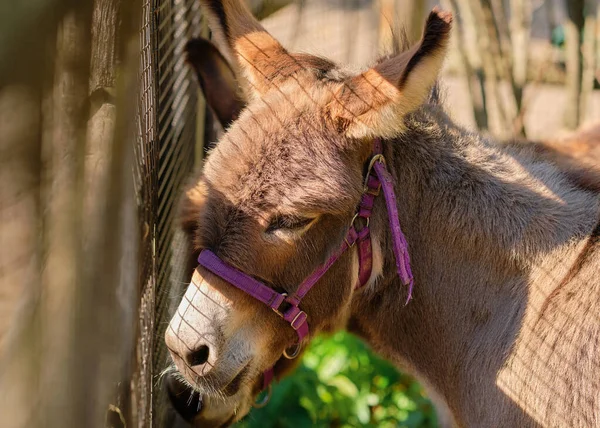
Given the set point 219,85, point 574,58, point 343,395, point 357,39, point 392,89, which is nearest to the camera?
point 392,89

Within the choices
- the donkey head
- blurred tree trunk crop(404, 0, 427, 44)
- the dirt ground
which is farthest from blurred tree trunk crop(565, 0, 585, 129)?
the donkey head

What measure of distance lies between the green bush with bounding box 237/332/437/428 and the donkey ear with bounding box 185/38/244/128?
5.12 ft

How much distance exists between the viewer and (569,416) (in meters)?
2.49

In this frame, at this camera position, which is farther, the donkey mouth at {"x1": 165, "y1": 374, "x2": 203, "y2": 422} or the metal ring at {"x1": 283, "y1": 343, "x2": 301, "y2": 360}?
the donkey mouth at {"x1": 165, "y1": 374, "x2": 203, "y2": 422}

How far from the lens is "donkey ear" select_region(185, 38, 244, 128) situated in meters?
3.39

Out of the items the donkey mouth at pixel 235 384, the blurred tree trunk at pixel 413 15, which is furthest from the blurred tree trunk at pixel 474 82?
the donkey mouth at pixel 235 384

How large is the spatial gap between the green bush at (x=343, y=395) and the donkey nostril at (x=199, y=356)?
1.66 meters

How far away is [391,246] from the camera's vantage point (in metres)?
2.71

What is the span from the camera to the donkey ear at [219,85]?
339 centimetres

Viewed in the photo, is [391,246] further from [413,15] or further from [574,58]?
[574,58]

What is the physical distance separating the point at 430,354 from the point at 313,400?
1653mm

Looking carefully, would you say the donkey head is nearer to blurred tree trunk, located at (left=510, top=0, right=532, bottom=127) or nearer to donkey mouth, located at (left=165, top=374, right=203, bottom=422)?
donkey mouth, located at (left=165, top=374, right=203, bottom=422)

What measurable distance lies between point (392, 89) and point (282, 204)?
567 millimetres

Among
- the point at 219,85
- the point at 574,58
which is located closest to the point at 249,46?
the point at 219,85
